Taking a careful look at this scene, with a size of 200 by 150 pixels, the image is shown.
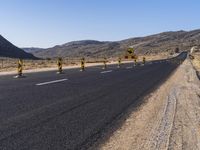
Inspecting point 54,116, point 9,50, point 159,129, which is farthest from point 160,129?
point 9,50

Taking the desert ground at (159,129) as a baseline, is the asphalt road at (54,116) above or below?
above

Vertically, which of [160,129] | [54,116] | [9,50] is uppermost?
[54,116]

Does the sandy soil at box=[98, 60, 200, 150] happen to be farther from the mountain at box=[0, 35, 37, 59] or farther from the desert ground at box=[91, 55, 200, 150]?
the mountain at box=[0, 35, 37, 59]

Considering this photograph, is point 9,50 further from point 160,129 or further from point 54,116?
point 160,129

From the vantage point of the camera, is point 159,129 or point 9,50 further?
point 9,50

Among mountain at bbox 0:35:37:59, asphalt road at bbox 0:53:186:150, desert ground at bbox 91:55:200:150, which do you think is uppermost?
asphalt road at bbox 0:53:186:150

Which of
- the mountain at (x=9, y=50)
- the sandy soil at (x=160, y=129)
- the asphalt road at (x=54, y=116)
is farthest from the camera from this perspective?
the mountain at (x=9, y=50)

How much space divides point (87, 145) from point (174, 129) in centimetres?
249

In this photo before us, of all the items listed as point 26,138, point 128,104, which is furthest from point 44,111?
point 128,104

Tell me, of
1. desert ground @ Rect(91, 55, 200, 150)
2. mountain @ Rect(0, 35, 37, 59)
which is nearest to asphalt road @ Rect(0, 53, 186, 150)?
desert ground @ Rect(91, 55, 200, 150)

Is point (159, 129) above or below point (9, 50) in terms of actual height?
above

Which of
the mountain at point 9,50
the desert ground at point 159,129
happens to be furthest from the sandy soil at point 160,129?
the mountain at point 9,50

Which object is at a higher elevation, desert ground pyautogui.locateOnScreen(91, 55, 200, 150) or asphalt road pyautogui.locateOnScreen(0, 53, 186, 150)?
asphalt road pyautogui.locateOnScreen(0, 53, 186, 150)

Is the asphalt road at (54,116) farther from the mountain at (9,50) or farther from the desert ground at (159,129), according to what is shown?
the mountain at (9,50)
